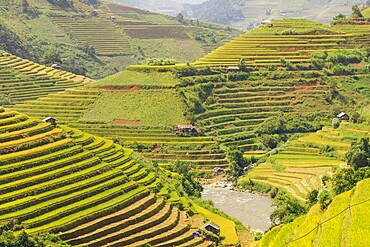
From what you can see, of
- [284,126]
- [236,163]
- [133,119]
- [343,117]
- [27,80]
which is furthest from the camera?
[27,80]

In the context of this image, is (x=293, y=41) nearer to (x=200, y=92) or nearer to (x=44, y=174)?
(x=200, y=92)

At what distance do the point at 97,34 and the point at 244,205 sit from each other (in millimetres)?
Result: 91161

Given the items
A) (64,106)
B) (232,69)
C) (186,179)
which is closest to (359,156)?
(186,179)

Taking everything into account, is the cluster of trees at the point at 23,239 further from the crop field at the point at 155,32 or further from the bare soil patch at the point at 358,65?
the crop field at the point at 155,32

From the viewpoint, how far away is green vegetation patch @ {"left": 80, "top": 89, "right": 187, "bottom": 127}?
239 feet

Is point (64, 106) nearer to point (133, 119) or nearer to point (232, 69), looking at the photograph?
point (133, 119)

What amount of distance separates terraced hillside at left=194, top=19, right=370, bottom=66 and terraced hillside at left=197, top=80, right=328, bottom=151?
13.2 ft

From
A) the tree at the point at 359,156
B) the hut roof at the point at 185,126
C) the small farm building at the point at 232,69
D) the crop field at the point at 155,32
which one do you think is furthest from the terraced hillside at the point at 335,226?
the crop field at the point at 155,32

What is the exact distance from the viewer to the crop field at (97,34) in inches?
5468

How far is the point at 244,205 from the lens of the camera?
57844 millimetres

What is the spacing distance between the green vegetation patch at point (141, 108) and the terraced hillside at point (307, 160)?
35.9 feet

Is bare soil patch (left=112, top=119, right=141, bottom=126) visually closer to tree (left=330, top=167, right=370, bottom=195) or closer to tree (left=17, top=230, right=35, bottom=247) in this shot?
tree (left=330, top=167, right=370, bottom=195)

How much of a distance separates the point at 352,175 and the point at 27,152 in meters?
17.5

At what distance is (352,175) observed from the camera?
38406mm
